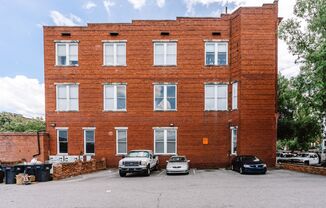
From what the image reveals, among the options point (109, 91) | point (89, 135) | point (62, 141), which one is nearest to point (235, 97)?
point (109, 91)

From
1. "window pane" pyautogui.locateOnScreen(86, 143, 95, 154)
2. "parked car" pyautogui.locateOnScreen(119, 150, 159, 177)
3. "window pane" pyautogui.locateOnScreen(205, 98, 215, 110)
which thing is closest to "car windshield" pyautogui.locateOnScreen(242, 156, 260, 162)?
Answer: "window pane" pyautogui.locateOnScreen(205, 98, 215, 110)

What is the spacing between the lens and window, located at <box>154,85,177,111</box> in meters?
27.2

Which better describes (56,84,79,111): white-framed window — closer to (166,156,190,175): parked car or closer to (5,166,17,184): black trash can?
(5,166,17,184): black trash can

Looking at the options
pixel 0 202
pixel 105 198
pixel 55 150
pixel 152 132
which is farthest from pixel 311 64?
pixel 55 150

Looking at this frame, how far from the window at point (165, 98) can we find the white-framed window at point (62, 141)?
8.77m

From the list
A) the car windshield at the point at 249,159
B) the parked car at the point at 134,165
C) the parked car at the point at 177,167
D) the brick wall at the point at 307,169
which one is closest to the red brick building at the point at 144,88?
the car windshield at the point at 249,159

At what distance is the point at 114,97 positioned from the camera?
27438 mm

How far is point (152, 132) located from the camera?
88.9 ft

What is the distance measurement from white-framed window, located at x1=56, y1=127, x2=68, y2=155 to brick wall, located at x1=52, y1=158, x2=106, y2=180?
4005mm

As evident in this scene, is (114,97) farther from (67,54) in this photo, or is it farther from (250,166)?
(250,166)

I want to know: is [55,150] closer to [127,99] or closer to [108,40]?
[127,99]

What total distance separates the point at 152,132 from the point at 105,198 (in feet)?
48.9

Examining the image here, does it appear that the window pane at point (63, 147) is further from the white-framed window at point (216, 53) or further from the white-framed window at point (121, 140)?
the white-framed window at point (216, 53)

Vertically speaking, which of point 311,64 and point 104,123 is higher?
point 311,64
